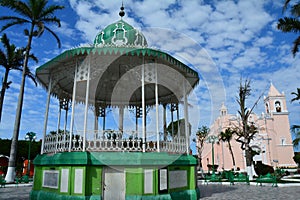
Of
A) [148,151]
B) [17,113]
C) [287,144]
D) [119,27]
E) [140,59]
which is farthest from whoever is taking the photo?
[287,144]

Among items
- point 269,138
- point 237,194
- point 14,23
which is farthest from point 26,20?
point 269,138

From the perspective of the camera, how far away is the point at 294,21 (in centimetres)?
1869

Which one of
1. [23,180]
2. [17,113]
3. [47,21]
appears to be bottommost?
[23,180]

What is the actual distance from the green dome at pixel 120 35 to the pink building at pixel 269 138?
39.0 meters

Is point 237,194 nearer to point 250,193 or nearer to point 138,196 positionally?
point 250,193

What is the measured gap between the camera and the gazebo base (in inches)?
367

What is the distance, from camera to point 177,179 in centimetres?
1054

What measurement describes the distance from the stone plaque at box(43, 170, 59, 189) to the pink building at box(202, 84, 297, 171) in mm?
41949

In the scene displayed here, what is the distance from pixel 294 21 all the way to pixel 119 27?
1394cm

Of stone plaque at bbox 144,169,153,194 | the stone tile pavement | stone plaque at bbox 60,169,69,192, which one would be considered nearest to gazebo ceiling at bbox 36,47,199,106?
stone plaque at bbox 60,169,69,192

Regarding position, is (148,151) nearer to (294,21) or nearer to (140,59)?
(140,59)

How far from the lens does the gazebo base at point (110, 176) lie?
30.6 feet

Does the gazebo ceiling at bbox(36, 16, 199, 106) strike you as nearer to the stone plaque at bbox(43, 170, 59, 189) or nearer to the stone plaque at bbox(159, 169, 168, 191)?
the stone plaque at bbox(159, 169, 168, 191)

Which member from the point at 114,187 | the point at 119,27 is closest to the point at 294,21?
the point at 119,27
